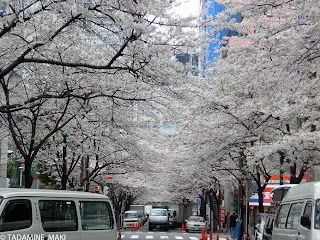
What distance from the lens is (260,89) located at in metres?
15.6

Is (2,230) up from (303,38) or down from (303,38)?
down

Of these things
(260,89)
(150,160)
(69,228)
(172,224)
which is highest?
(260,89)

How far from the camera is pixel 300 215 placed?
8984 millimetres

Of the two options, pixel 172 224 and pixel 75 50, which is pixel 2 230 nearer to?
pixel 75 50

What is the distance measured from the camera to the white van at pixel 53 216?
26.2ft

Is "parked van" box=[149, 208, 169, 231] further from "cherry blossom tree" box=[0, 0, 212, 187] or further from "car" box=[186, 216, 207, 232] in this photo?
"cherry blossom tree" box=[0, 0, 212, 187]

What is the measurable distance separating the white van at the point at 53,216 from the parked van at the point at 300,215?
406cm

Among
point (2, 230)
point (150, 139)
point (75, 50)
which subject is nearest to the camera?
point (2, 230)

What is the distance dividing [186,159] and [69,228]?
2020 centimetres

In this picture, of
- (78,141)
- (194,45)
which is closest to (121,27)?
(194,45)

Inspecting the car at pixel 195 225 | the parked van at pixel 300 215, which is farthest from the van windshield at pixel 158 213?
the parked van at pixel 300 215

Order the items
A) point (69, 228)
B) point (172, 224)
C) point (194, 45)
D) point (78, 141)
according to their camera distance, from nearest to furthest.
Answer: point (69, 228), point (194, 45), point (78, 141), point (172, 224)

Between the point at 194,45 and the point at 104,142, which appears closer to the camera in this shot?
the point at 194,45

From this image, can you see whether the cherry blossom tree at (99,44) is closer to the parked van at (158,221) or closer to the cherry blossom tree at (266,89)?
the cherry blossom tree at (266,89)
